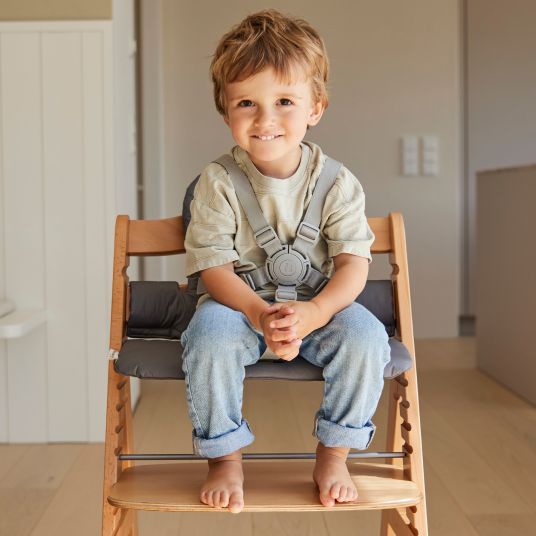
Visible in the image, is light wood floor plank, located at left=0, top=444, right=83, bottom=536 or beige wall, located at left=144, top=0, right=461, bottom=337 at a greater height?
beige wall, located at left=144, top=0, right=461, bottom=337

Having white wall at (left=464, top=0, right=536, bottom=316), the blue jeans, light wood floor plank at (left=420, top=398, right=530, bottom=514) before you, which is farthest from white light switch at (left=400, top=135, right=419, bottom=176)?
the blue jeans

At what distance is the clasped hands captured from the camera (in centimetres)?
137

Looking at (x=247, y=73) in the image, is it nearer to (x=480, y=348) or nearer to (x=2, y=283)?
(x=2, y=283)

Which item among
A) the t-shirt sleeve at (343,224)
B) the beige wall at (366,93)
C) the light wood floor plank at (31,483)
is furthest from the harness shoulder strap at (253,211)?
the beige wall at (366,93)

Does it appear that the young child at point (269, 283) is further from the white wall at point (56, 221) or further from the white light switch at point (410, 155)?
the white light switch at point (410, 155)

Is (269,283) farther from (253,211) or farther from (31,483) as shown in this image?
(31,483)

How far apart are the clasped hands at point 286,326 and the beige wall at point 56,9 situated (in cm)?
162

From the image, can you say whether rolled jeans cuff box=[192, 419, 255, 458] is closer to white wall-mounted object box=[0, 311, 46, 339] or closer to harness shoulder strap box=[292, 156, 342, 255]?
harness shoulder strap box=[292, 156, 342, 255]

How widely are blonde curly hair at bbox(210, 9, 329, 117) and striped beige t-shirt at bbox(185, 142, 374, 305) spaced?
5.5 inches

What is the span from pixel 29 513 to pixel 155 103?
2.75 meters

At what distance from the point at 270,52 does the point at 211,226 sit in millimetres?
311

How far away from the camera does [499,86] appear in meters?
4.89

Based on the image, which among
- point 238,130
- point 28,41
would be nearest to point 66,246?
point 28,41

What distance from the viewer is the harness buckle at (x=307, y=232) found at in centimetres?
158
